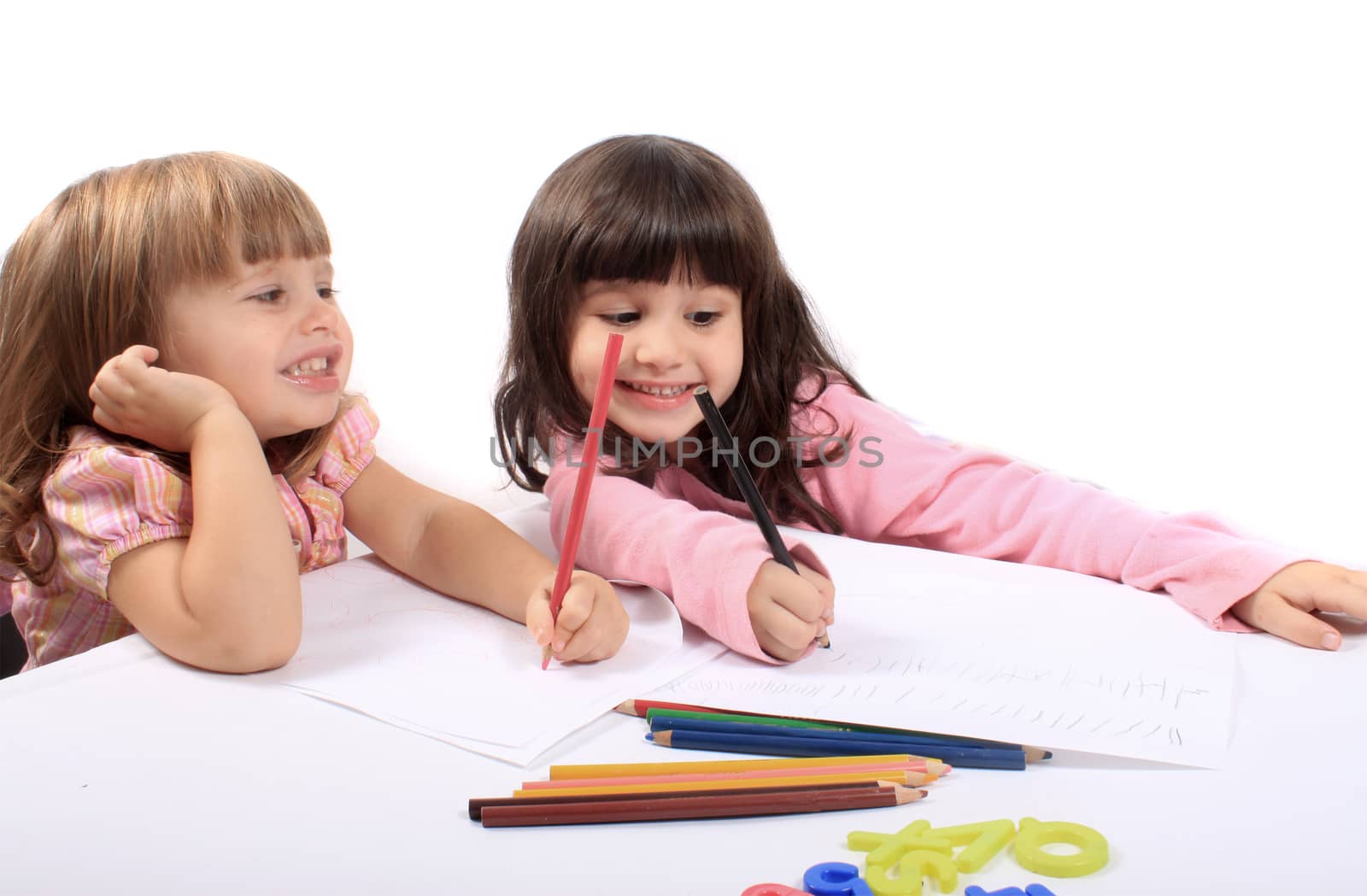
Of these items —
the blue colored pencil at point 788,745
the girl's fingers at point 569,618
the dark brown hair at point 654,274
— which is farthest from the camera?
the dark brown hair at point 654,274

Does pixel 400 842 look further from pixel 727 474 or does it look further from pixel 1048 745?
pixel 727 474

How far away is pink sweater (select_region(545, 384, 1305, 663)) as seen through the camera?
0.74m

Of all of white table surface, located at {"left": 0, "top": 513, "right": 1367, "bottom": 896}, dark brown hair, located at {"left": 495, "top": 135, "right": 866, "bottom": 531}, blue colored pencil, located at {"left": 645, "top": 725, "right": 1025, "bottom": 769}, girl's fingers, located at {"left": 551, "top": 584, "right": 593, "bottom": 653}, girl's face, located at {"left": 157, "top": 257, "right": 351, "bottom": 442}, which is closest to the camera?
white table surface, located at {"left": 0, "top": 513, "right": 1367, "bottom": 896}

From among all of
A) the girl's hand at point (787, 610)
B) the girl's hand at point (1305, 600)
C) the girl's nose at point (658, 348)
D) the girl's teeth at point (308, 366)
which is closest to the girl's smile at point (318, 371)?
the girl's teeth at point (308, 366)

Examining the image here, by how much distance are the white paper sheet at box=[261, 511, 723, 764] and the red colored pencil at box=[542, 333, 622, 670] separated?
0.03m

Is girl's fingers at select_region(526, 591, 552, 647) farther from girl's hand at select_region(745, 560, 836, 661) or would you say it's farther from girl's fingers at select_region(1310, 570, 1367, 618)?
girl's fingers at select_region(1310, 570, 1367, 618)

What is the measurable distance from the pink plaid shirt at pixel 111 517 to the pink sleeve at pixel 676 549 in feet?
0.55

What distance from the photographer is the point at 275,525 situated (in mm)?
694

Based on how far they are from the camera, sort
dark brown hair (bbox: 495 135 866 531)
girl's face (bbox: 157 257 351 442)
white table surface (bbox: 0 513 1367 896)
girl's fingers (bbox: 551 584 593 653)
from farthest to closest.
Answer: dark brown hair (bbox: 495 135 866 531) < girl's face (bbox: 157 257 351 442) < girl's fingers (bbox: 551 584 593 653) < white table surface (bbox: 0 513 1367 896)

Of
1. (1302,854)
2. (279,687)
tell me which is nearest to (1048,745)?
(1302,854)

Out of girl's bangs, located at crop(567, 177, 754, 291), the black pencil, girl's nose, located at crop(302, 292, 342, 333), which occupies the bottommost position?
the black pencil

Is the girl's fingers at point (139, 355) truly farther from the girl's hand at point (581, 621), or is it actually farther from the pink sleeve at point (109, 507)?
the girl's hand at point (581, 621)

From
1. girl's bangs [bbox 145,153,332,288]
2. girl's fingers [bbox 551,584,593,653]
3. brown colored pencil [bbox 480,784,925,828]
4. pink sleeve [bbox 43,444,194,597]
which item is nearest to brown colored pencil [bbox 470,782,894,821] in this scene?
brown colored pencil [bbox 480,784,925,828]

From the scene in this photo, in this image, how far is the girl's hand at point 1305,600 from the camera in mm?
711
